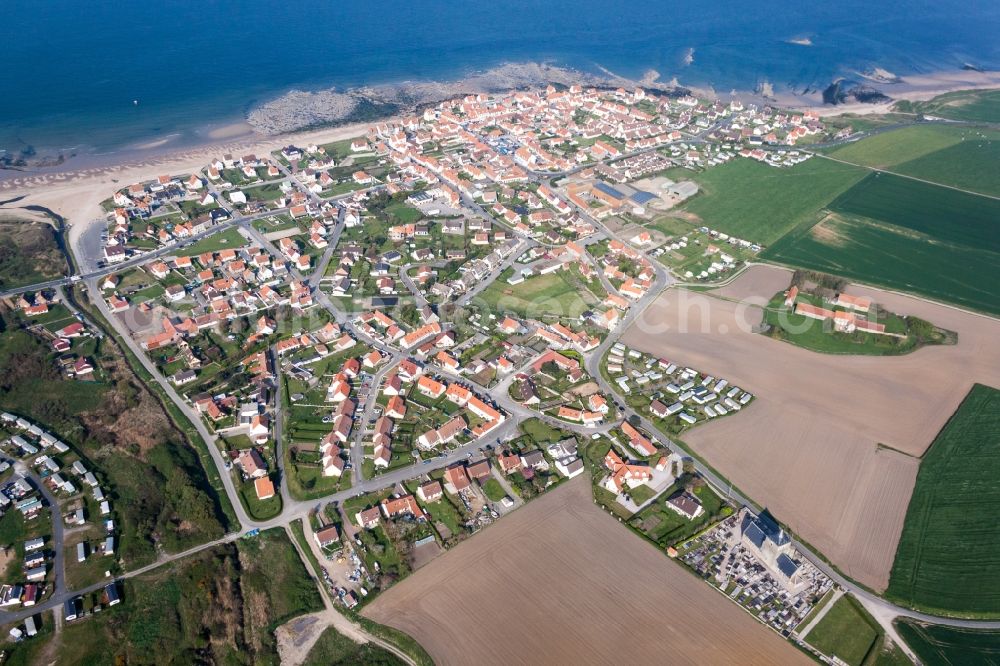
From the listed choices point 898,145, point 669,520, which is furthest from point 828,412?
point 898,145

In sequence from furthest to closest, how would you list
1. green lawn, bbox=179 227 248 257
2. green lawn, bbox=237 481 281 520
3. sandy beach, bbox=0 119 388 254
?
sandy beach, bbox=0 119 388 254 → green lawn, bbox=179 227 248 257 → green lawn, bbox=237 481 281 520

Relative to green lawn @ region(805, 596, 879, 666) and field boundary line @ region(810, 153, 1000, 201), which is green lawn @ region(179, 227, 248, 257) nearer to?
green lawn @ region(805, 596, 879, 666)

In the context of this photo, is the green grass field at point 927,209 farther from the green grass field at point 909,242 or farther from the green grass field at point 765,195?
the green grass field at point 765,195

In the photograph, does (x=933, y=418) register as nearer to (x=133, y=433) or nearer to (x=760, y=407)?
(x=760, y=407)

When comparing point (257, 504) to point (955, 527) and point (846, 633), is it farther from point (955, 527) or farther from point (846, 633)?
point (955, 527)

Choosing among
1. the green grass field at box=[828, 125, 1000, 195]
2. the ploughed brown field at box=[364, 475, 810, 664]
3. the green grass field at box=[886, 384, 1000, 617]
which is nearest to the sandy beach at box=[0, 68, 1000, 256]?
the green grass field at box=[828, 125, 1000, 195]

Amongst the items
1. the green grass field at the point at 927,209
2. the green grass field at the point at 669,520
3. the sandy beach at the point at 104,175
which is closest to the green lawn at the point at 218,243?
the sandy beach at the point at 104,175
